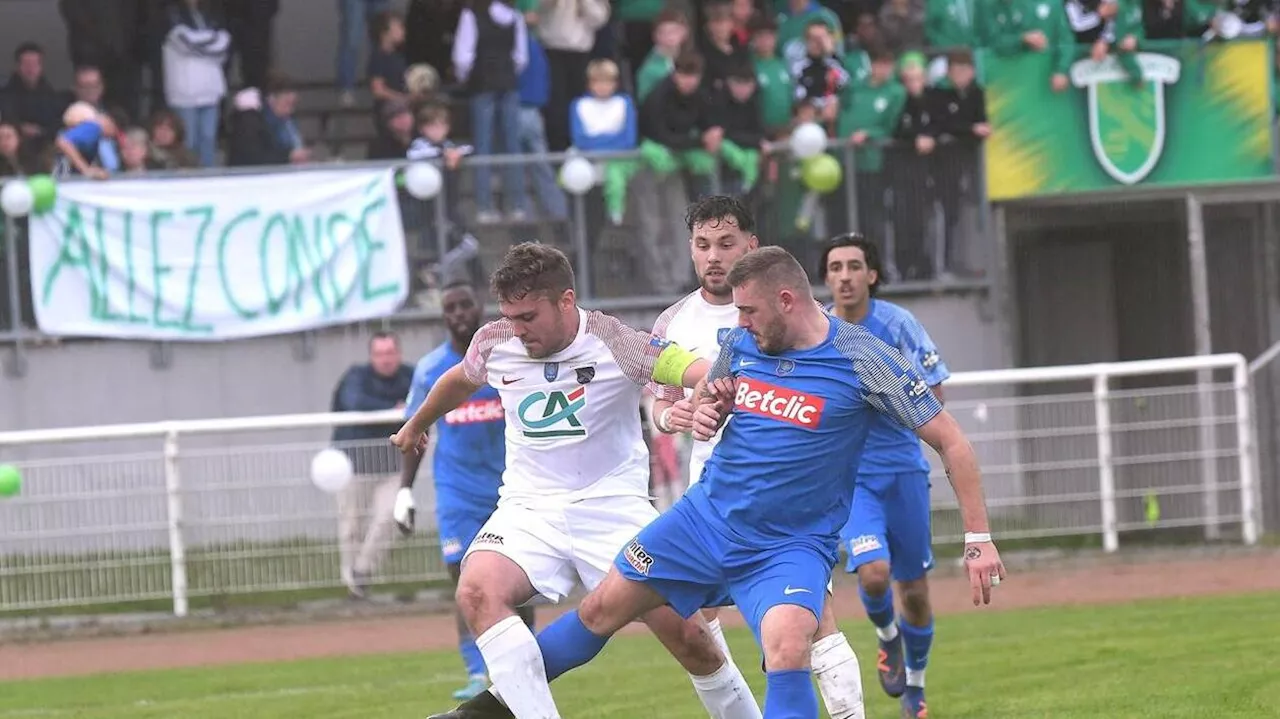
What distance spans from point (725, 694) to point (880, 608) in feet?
7.46

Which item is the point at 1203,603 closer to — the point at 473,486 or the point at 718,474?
the point at 473,486

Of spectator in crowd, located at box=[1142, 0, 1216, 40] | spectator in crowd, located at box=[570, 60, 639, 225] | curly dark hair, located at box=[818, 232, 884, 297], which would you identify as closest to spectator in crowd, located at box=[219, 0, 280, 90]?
spectator in crowd, located at box=[570, 60, 639, 225]

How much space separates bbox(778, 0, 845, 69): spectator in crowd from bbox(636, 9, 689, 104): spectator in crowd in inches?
42.7

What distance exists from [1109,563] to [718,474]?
10.1 m

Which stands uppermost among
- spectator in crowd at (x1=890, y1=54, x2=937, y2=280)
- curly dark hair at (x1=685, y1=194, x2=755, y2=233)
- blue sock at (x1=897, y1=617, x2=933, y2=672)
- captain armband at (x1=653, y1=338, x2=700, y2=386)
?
spectator in crowd at (x1=890, y1=54, x2=937, y2=280)

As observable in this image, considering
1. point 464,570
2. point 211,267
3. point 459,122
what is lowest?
point 464,570

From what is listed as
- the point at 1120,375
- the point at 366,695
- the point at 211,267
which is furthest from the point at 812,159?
the point at 366,695

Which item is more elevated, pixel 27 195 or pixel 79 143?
pixel 79 143

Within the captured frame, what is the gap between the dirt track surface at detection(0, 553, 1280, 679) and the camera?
14578 millimetres

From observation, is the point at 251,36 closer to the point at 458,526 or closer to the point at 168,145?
the point at 168,145

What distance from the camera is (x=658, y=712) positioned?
10.6 meters

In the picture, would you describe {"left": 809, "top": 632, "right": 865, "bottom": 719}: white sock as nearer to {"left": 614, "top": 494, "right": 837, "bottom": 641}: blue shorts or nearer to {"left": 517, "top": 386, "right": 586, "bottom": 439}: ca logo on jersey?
{"left": 614, "top": 494, "right": 837, "bottom": 641}: blue shorts

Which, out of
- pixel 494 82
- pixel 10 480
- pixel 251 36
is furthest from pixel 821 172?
pixel 10 480

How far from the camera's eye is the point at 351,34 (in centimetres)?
2116
